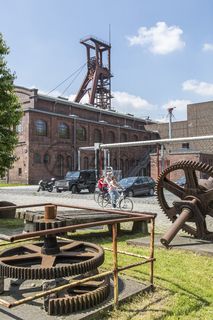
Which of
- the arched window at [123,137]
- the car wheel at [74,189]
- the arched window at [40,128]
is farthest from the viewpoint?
the arched window at [123,137]

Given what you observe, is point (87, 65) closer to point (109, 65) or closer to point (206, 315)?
point (109, 65)

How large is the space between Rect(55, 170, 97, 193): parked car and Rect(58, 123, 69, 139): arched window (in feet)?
55.2

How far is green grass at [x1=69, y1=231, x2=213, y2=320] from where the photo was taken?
402 centimetres

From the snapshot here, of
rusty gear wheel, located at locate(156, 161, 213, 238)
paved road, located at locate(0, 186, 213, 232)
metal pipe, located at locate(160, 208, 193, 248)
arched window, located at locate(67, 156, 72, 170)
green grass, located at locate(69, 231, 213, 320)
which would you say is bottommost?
paved road, located at locate(0, 186, 213, 232)

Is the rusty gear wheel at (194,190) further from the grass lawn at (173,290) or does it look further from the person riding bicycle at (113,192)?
the person riding bicycle at (113,192)

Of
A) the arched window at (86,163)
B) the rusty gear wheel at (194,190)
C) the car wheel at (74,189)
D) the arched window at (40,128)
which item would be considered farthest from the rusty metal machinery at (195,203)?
the arched window at (86,163)

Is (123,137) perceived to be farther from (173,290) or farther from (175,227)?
(173,290)

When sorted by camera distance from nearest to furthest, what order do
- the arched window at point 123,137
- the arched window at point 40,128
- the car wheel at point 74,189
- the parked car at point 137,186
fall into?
the parked car at point 137,186 < the car wheel at point 74,189 < the arched window at point 40,128 < the arched window at point 123,137

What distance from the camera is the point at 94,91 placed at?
61000 millimetres

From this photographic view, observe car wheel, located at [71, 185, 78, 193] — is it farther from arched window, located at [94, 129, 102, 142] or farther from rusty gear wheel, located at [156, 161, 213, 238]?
arched window, located at [94, 129, 102, 142]

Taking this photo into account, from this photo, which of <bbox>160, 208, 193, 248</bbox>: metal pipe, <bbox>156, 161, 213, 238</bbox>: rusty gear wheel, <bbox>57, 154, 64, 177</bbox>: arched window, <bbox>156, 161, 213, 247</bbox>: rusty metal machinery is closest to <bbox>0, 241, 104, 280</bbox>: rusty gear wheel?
<bbox>160, 208, 193, 248</bbox>: metal pipe

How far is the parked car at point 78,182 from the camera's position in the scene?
28.6 metres

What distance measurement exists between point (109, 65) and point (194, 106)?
1660 centimetres

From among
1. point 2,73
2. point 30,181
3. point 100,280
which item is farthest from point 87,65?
point 100,280
